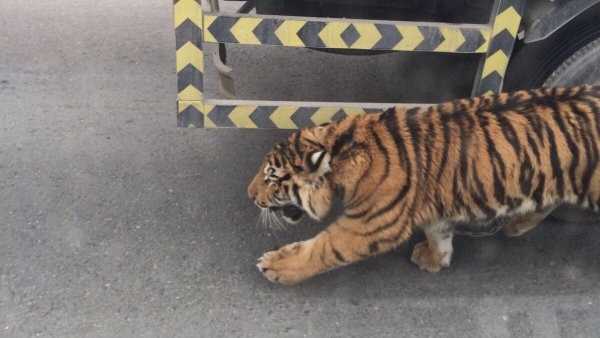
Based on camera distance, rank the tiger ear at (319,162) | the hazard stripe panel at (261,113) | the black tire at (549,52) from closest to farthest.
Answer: the tiger ear at (319,162)
the hazard stripe panel at (261,113)
the black tire at (549,52)

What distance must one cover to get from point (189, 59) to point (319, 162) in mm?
797

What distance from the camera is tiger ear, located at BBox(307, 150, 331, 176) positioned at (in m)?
2.79

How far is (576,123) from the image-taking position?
2.87 meters

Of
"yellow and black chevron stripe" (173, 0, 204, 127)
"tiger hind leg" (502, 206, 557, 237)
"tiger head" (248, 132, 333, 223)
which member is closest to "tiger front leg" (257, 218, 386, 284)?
"tiger head" (248, 132, 333, 223)

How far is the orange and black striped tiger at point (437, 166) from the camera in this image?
2869mm

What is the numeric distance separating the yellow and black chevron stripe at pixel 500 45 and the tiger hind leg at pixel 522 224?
2.40 feet

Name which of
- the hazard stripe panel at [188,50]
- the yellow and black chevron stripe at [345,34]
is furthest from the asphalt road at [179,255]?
the yellow and black chevron stripe at [345,34]

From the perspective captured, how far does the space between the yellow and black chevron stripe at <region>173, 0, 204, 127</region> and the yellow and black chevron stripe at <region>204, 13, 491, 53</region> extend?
61mm

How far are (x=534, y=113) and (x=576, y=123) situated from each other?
185 millimetres

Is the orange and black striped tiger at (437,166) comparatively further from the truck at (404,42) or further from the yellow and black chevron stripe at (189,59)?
the yellow and black chevron stripe at (189,59)

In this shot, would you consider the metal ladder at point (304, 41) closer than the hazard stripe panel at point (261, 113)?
Yes

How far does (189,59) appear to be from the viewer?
300 cm

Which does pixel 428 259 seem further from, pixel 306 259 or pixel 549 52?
pixel 549 52

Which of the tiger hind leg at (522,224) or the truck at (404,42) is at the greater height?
the truck at (404,42)
